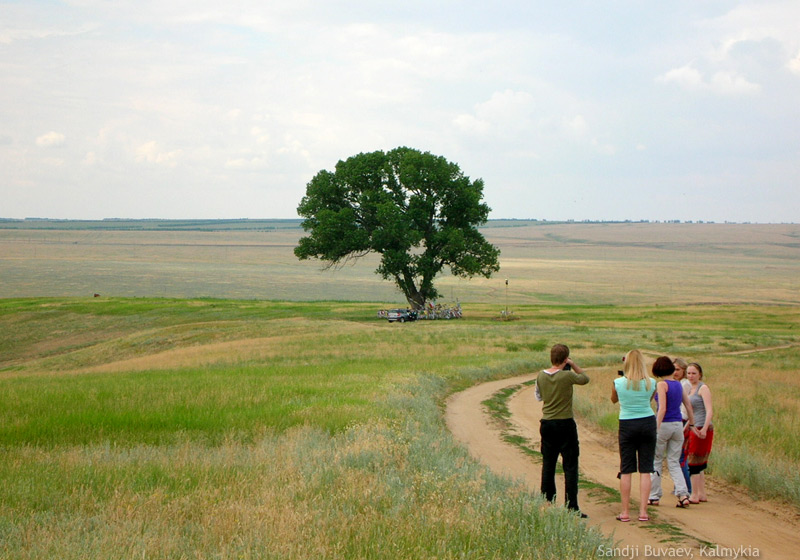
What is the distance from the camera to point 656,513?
1030 cm

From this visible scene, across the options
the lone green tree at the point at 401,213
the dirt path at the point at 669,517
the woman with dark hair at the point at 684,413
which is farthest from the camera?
the lone green tree at the point at 401,213

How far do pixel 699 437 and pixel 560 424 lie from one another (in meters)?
2.57

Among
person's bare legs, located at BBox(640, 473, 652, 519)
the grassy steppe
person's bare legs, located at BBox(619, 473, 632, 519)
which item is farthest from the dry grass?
person's bare legs, located at BBox(619, 473, 632, 519)

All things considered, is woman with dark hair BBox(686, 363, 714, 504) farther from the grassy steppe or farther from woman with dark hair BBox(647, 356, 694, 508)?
the grassy steppe

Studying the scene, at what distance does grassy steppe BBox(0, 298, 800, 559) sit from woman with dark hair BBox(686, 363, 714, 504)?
3.87 feet

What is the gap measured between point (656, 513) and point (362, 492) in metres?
4.33

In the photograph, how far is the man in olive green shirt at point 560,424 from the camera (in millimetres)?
9781

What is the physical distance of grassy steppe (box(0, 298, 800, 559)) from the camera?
7351 millimetres

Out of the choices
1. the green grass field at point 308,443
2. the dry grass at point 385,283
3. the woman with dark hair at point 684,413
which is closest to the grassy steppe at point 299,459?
the green grass field at point 308,443

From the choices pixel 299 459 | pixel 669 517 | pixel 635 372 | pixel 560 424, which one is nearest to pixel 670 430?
pixel 669 517

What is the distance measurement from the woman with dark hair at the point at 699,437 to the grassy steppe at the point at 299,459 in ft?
3.87

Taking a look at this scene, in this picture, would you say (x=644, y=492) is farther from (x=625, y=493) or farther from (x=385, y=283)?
(x=385, y=283)

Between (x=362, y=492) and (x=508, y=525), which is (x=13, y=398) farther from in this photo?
(x=508, y=525)

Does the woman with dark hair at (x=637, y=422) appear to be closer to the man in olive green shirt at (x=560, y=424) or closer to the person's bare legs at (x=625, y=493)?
the person's bare legs at (x=625, y=493)
